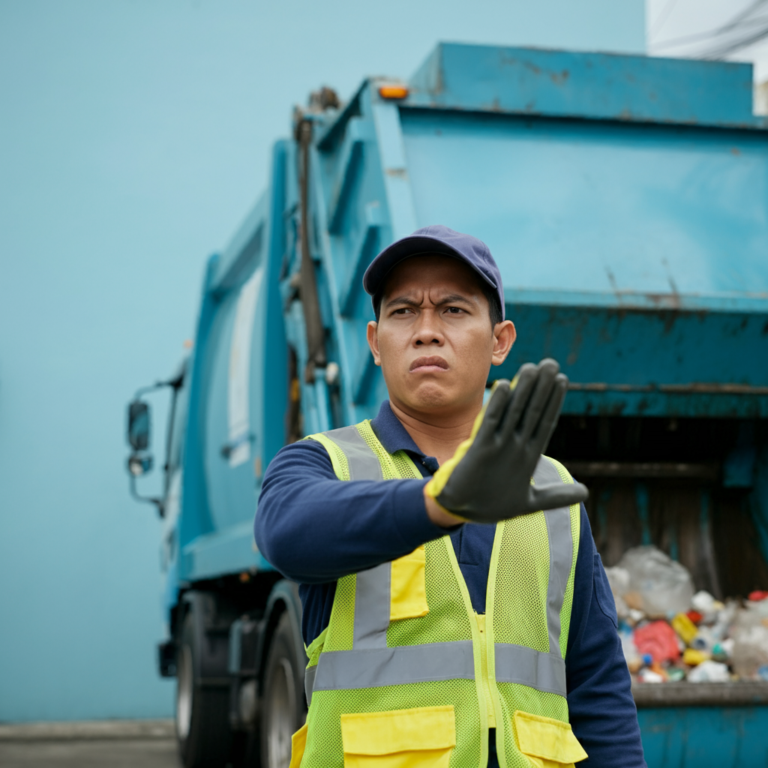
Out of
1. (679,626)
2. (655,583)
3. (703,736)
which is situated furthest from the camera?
(655,583)

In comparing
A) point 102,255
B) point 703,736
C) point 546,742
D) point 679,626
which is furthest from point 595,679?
point 102,255

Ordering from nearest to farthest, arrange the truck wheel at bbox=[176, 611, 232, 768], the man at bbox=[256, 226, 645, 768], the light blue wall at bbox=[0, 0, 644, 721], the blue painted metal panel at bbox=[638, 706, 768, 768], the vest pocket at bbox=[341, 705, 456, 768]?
the man at bbox=[256, 226, 645, 768] → the vest pocket at bbox=[341, 705, 456, 768] → the blue painted metal panel at bbox=[638, 706, 768, 768] → the truck wheel at bbox=[176, 611, 232, 768] → the light blue wall at bbox=[0, 0, 644, 721]

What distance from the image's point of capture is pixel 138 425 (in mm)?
6148

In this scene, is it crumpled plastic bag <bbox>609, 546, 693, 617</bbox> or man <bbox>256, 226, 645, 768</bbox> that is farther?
crumpled plastic bag <bbox>609, 546, 693, 617</bbox>

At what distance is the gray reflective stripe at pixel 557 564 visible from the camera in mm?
1360

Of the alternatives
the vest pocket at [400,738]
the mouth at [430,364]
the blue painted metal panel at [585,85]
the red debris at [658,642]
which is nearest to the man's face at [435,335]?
the mouth at [430,364]

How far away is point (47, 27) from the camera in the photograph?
325 inches

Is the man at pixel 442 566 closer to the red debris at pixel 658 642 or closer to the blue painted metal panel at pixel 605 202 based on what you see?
the blue painted metal panel at pixel 605 202

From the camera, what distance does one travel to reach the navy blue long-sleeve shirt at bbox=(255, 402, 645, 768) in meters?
1.09

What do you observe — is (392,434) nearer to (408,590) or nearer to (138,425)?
(408,590)

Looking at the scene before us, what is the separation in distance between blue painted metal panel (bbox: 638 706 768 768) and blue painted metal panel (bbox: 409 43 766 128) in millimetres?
1818

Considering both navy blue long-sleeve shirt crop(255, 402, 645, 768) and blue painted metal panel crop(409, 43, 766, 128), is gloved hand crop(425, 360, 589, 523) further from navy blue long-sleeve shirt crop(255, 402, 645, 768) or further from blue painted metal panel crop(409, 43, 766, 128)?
blue painted metal panel crop(409, 43, 766, 128)

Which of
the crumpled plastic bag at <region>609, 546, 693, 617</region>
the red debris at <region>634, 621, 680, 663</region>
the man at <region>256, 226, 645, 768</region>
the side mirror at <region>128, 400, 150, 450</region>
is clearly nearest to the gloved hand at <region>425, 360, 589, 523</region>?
the man at <region>256, 226, 645, 768</region>

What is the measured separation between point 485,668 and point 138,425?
512 centimetres
